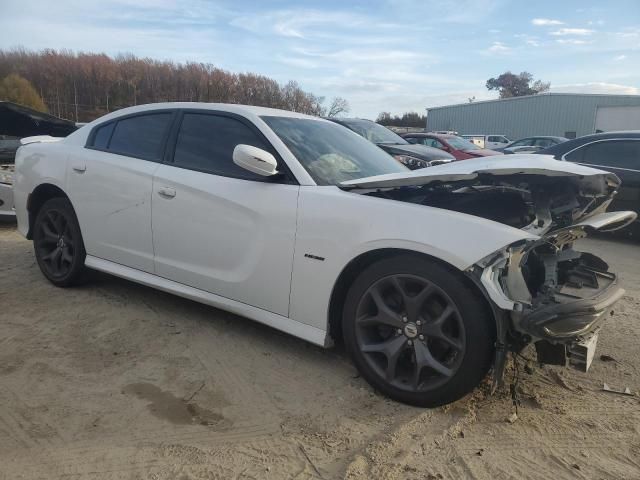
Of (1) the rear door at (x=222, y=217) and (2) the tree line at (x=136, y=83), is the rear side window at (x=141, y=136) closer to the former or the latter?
(1) the rear door at (x=222, y=217)

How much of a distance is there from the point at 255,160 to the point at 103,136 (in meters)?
1.99

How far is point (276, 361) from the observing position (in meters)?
3.36

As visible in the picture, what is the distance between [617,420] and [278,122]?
8.98ft

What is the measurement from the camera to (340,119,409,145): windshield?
11.2 m

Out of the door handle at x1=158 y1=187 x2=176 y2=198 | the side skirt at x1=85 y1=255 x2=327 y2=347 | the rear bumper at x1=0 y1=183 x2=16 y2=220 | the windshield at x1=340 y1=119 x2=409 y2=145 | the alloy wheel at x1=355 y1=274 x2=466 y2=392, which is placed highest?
the windshield at x1=340 y1=119 x2=409 y2=145

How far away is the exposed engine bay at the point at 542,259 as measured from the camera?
250cm

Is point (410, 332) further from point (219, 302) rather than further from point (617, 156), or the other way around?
point (617, 156)

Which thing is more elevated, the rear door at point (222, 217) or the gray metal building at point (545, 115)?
the gray metal building at point (545, 115)

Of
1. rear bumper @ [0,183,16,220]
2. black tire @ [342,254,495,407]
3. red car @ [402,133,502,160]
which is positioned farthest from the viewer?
red car @ [402,133,502,160]

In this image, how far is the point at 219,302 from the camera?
3.53 m

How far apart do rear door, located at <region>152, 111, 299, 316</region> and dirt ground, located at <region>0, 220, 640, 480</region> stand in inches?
17.7

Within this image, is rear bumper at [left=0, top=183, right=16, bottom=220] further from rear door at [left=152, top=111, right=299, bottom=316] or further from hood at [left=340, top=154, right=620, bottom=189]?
hood at [left=340, top=154, right=620, bottom=189]

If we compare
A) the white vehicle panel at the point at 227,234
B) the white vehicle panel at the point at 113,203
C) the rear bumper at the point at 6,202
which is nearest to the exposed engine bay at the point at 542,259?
the white vehicle panel at the point at 227,234

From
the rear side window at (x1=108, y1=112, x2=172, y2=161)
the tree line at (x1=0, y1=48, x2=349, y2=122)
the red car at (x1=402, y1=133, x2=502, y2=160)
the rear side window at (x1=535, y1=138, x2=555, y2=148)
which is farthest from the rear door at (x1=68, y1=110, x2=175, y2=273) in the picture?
the tree line at (x1=0, y1=48, x2=349, y2=122)
